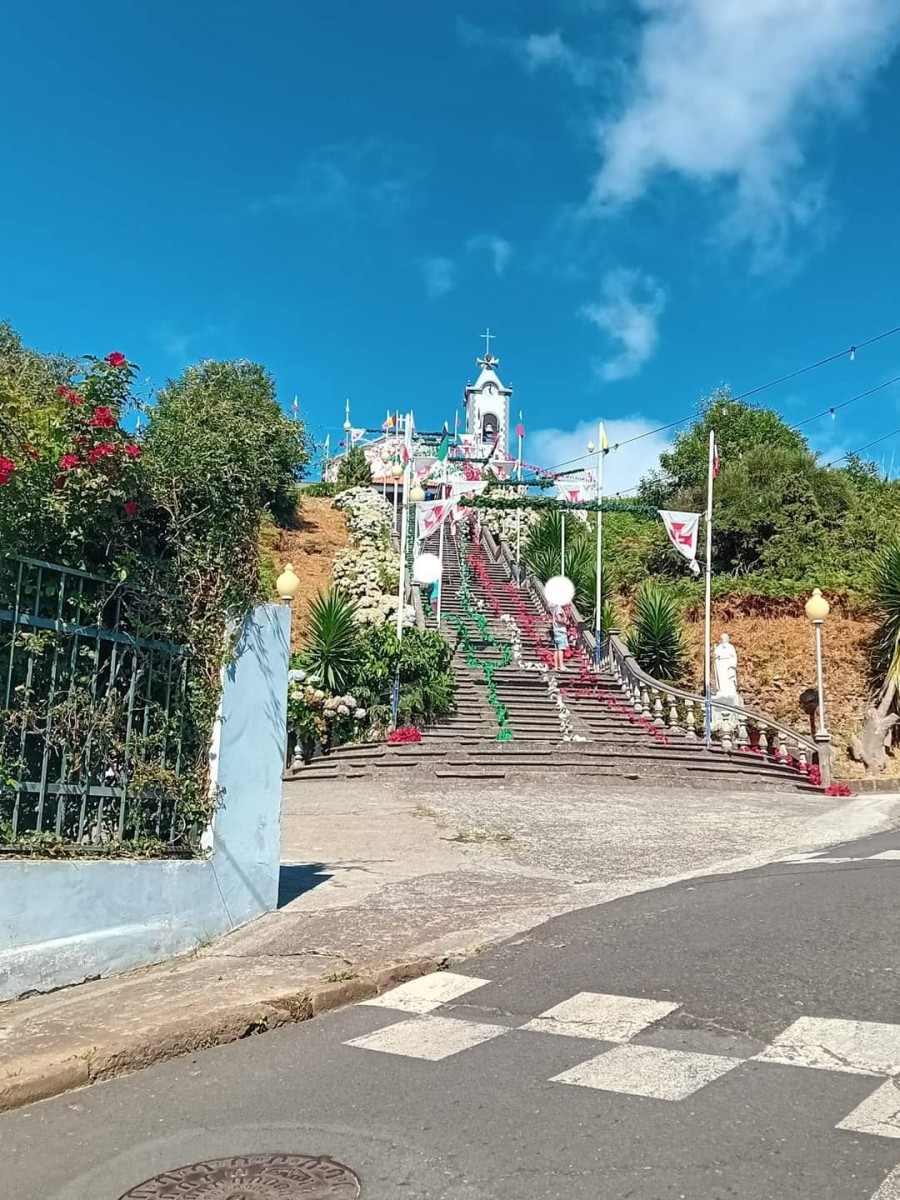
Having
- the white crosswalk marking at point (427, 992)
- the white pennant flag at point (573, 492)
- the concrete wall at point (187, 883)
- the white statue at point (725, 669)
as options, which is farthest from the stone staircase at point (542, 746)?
the white crosswalk marking at point (427, 992)

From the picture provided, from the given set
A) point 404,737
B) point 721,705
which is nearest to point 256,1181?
point 404,737

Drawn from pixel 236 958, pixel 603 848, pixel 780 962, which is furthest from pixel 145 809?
pixel 603 848

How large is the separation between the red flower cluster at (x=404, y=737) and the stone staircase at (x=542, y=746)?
272 millimetres

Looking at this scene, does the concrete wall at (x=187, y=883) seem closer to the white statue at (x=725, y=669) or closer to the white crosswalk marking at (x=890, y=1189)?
the white crosswalk marking at (x=890, y=1189)

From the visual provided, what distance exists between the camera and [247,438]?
646cm

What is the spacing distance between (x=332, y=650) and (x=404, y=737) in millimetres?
2875

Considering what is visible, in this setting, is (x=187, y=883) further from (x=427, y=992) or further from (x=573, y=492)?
(x=573, y=492)

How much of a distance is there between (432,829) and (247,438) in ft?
24.1

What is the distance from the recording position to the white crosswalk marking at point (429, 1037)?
4.53 metres

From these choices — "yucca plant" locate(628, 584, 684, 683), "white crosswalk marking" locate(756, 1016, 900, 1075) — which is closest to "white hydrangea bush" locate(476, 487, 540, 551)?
"yucca plant" locate(628, 584, 684, 683)

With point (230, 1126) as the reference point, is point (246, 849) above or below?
above

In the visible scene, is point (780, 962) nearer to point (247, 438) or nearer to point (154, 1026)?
point (154, 1026)

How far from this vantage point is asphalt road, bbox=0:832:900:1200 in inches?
127

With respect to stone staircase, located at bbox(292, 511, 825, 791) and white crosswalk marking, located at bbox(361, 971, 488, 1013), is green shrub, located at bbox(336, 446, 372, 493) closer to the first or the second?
stone staircase, located at bbox(292, 511, 825, 791)
